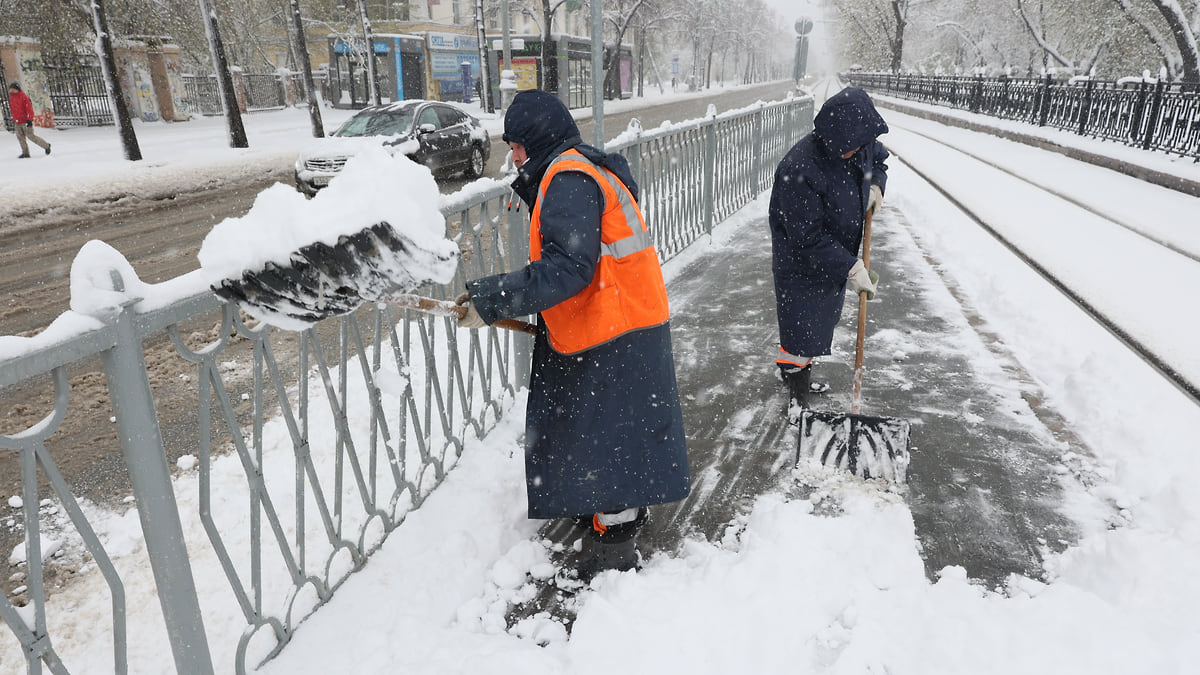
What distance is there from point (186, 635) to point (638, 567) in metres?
1.53

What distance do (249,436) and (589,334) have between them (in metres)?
2.52

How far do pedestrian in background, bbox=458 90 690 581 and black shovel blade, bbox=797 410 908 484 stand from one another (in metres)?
1.02

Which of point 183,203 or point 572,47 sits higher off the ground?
point 572,47

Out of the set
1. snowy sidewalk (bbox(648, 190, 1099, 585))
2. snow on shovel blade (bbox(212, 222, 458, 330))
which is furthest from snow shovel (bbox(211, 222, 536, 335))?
snowy sidewalk (bbox(648, 190, 1099, 585))

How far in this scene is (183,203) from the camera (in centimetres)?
1229

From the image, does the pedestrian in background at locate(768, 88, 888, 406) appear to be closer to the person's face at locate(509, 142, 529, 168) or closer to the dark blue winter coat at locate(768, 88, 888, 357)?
the dark blue winter coat at locate(768, 88, 888, 357)

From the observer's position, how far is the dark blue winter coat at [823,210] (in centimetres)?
345

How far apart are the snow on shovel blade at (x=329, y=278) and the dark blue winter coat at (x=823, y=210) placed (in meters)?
2.34

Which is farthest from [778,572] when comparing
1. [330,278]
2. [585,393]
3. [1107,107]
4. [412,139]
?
[1107,107]

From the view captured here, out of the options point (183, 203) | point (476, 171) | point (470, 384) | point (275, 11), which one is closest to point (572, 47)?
point (275, 11)

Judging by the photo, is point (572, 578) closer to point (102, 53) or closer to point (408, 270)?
point (408, 270)

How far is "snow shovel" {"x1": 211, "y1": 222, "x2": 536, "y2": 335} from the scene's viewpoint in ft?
5.63

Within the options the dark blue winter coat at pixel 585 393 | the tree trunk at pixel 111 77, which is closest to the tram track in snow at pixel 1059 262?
the dark blue winter coat at pixel 585 393

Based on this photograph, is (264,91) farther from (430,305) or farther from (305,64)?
(430,305)
